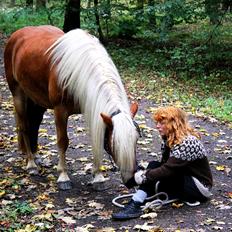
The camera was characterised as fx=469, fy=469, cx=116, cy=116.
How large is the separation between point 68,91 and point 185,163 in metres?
1.54

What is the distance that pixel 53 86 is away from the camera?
5340mm

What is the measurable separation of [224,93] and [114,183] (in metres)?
6.25

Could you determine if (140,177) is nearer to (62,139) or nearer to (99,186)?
(99,186)

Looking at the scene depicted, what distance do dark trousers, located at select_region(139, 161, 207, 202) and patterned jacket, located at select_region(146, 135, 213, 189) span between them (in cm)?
7

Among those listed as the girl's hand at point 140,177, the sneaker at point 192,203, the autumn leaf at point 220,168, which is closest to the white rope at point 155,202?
the sneaker at point 192,203

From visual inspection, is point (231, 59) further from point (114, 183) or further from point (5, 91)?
point (114, 183)

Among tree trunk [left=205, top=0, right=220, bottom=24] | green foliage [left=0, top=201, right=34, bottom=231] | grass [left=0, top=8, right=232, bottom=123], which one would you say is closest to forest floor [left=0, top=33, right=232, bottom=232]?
green foliage [left=0, top=201, right=34, bottom=231]

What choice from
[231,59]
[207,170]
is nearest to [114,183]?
[207,170]

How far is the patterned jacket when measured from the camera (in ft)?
14.9

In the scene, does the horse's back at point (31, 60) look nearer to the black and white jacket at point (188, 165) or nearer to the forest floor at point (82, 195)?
the forest floor at point (82, 195)

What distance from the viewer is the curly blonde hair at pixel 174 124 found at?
461 centimetres

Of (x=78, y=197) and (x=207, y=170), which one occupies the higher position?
(x=207, y=170)

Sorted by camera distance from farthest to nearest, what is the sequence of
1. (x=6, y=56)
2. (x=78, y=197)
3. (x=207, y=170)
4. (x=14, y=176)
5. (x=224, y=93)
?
(x=224, y=93) → (x=6, y=56) → (x=14, y=176) → (x=78, y=197) → (x=207, y=170)

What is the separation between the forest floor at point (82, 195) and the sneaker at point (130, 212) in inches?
2.1
